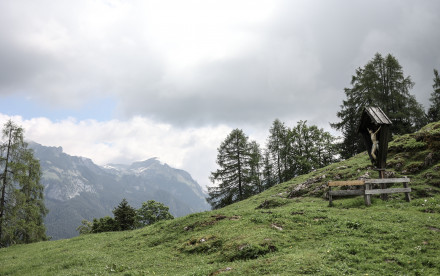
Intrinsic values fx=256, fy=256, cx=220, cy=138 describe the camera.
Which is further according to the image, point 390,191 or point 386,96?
point 386,96

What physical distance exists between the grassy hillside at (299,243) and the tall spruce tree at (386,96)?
2816cm

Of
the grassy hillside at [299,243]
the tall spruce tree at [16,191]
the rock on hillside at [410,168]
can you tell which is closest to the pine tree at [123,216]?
the tall spruce tree at [16,191]

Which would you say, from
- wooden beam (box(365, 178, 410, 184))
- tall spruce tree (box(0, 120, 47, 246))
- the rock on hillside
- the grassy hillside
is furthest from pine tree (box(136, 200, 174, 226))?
wooden beam (box(365, 178, 410, 184))

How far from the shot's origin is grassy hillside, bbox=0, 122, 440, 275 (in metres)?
10.2

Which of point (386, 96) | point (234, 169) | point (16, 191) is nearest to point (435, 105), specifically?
point (386, 96)

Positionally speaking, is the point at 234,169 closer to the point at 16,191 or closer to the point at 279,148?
the point at 279,148

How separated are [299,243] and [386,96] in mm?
50316

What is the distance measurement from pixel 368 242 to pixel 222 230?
858 centimetres

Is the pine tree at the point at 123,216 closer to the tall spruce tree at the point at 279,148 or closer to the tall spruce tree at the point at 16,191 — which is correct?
the tall spruce tree at the point at 16,191

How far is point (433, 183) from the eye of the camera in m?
20.2

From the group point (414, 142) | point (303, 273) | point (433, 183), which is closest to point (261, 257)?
point (303, 273)

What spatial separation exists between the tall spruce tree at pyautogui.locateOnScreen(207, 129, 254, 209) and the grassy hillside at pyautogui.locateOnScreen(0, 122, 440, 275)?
94.0 ft

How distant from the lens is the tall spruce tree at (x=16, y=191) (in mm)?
34125

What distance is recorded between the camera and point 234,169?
175 ft
